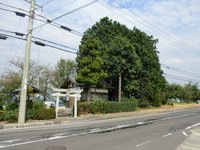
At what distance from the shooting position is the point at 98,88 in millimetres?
47812

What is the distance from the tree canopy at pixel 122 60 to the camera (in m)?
38.9

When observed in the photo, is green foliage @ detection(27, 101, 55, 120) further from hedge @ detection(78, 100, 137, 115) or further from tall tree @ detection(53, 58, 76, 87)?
tall tree @ detection(53, 58, 76, 87)

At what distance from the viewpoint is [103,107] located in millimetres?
36938

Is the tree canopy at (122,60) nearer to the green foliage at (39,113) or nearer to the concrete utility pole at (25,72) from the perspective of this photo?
the green foliage at (39,113)

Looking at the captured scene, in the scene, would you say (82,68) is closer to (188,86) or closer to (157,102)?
(157,102)

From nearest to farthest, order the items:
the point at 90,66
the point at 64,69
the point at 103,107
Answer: the point at 103,107
the point at 90,66
the point at 64,69

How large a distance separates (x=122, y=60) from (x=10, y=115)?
69.5 feet

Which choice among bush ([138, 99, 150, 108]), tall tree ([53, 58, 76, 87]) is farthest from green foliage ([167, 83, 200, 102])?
bush ([138, 99, 150, 108])

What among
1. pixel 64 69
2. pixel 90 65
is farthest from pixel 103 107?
pixel 64 69

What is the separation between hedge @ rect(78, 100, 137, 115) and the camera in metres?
34.6

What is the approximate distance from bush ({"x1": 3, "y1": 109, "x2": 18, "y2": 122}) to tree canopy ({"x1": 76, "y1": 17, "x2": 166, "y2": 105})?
13705 mm

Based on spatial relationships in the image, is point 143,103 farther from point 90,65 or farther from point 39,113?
point 39,113

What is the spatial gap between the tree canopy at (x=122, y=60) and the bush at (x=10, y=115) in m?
13.7

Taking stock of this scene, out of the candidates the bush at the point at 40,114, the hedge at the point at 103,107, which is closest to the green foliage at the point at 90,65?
the hedge at the point at 103,107
